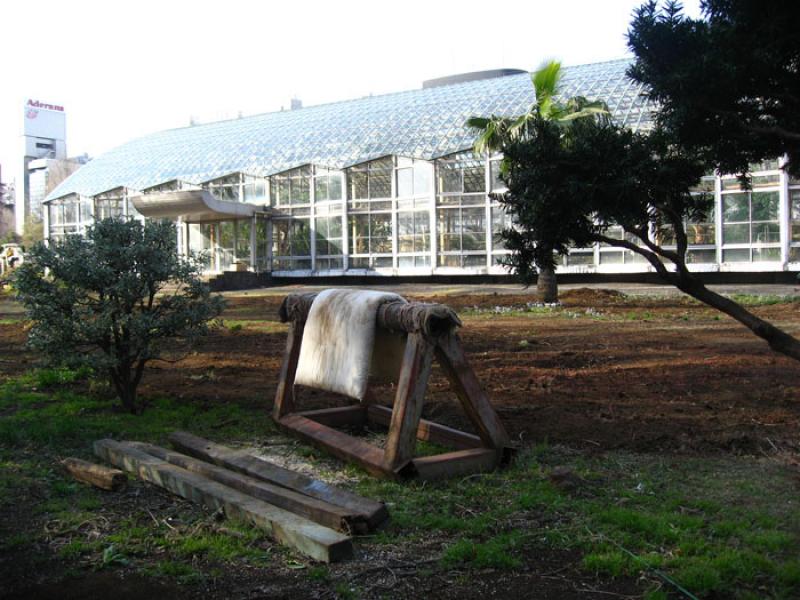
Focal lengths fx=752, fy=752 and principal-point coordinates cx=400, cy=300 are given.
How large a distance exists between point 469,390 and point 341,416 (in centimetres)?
197

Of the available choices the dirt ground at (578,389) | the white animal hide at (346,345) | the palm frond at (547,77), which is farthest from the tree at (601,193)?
the palm frond at (547,77)

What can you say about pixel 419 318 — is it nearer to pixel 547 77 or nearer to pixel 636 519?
pixel 636 519

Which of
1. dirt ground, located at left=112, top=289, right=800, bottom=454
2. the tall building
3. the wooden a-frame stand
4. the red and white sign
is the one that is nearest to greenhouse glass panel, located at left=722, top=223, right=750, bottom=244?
dirt ground, located at left=112, top=289, right=800, bottom=454

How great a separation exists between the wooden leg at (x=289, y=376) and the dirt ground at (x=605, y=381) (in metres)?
1.06

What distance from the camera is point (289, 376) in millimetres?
6707

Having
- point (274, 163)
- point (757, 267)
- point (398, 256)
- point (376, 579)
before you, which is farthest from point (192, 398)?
point (274, 163)

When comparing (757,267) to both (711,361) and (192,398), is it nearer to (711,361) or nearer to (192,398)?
(711,361)

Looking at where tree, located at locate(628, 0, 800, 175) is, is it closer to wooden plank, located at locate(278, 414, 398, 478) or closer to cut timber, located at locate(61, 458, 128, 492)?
wooden plank, located at locate(278, 414, 398, 478)

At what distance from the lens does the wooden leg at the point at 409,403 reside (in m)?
5.04

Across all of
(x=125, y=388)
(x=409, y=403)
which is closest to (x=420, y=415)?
(x=409, y=403)

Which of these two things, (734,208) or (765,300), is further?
(734,208)

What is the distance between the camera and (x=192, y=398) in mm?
8242

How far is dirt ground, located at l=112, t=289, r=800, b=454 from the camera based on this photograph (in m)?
6.10

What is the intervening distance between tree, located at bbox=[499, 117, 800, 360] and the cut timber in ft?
10.0
